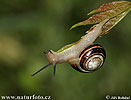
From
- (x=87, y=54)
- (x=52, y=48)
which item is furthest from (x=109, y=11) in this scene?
(x=52, y=48)

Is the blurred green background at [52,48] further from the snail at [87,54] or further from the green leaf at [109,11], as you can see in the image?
the green leaf at [109,11]

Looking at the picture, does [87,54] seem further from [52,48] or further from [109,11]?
[52,48]

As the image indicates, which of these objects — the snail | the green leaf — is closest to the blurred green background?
the snail

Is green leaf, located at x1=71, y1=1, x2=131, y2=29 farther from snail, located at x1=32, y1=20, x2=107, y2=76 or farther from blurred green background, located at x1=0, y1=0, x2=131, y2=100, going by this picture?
blurred green background, located at x1=0, y1=0, x2=131, y2=100

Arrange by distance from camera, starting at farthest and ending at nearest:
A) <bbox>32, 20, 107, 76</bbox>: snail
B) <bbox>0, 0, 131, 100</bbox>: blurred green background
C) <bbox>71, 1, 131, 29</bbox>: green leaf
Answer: <bbox>0, 0, 131, 100</bbox>: blurred green background → <bbox>32, 20, 107, 76</bbox>: snail → <bbox>71, 1, 131, 29</bbox>: green leaf

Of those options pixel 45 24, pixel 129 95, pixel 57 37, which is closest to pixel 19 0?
pixel 45 24

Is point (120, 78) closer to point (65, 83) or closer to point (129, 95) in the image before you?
point (129, 95)
